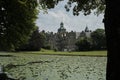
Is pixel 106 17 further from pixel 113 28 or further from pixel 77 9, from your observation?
pixel 77 9

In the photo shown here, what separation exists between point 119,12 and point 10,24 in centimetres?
4005

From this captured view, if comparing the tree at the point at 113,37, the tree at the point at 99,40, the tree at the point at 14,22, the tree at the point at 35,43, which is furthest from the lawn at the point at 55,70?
the tree at the point at 99,40

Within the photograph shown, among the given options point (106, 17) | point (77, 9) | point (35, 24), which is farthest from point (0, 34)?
point (106, 17)

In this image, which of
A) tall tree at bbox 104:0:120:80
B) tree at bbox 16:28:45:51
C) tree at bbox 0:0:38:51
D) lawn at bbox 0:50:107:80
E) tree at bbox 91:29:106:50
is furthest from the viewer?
tree at bbox 91:29:106:50

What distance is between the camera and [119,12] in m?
7.93

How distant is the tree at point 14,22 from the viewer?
4478 cm

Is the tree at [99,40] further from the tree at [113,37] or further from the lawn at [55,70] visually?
the tree at [113,37]

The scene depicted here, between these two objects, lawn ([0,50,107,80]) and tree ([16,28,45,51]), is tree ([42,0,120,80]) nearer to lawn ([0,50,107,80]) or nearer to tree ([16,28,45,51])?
lawn ([0,50,107,80])

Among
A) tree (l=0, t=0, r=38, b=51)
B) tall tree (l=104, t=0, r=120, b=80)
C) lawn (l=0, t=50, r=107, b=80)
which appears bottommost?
lawn (l=0, t=50, r=107, b=80)

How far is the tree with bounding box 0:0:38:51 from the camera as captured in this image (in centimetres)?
4478

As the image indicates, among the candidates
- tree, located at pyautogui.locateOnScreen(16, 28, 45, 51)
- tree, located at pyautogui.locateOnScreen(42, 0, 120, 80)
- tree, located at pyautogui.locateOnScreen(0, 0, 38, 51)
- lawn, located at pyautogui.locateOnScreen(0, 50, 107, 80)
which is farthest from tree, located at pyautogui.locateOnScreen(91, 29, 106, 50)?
tree, located at pyautogui.locateOnScreen(42, 0, 120, 80)

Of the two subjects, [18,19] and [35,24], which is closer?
[18,19]

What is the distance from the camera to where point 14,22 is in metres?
47.2

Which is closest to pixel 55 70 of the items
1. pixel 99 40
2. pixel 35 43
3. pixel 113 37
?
pixel 113 37
